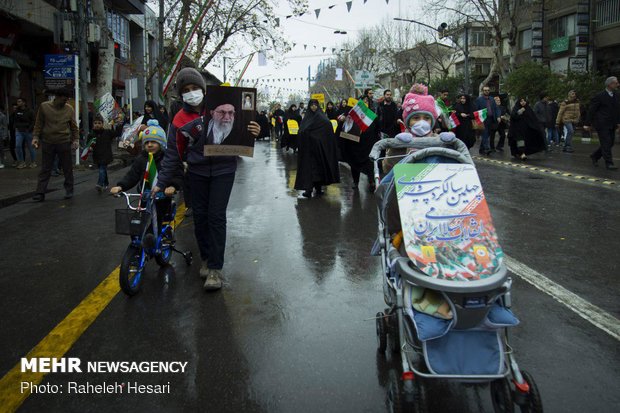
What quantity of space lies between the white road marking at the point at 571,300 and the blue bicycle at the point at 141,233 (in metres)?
3.24

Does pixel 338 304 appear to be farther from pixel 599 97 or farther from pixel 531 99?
pixel 531 99

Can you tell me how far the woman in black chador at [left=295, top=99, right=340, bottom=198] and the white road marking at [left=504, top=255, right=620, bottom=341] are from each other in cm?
518

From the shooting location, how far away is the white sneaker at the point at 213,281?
4805 millimetres

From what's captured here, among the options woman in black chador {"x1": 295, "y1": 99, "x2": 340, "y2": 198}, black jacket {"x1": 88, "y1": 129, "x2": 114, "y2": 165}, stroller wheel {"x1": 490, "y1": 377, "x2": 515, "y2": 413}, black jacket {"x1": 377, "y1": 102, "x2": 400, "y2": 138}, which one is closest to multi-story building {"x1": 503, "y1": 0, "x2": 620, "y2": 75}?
black jacket {"x1": 377, "y1": 102, "x2": 400, "y2": 138}

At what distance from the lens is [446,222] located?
296 centimetres

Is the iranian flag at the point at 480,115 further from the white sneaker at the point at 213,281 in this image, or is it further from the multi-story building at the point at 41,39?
the white sneaker at the point at 213,281

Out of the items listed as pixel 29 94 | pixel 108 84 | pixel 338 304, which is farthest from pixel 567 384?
pixel 29 94

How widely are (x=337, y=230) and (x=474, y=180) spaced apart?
13.7ft

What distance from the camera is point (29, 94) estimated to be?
25.4 m

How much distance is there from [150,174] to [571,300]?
146 inches

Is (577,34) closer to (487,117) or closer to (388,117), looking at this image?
(487,117)

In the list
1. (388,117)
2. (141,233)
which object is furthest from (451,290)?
(388,117)

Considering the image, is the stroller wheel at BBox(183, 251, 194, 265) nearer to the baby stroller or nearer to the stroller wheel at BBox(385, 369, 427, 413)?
the baby stroller

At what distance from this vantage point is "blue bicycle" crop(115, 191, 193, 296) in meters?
4.68
